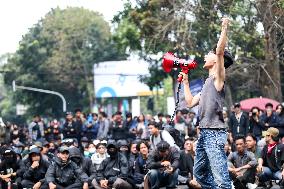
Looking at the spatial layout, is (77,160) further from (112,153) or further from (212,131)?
(212,131)

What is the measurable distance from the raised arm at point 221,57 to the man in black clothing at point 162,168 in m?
6.05

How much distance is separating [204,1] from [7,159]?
9394mm

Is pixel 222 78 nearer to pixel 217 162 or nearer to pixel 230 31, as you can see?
pixel 217 162

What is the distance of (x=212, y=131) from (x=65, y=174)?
6.74 m

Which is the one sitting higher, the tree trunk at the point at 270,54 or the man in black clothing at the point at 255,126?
the tree trunk at the point at 270,54

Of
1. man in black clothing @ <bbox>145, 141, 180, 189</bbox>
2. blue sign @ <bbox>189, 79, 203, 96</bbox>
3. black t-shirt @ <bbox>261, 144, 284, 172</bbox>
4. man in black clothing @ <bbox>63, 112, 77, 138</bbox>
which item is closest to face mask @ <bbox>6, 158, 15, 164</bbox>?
man in black clothing @ <bbox>145, 141, 180, 189</bbox>

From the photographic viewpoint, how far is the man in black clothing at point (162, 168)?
13773mm

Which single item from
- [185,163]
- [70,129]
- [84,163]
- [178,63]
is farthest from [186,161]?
[70,129]

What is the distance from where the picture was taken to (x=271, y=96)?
950 inches

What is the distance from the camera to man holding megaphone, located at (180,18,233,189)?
7.84 metres

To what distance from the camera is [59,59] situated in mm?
57281

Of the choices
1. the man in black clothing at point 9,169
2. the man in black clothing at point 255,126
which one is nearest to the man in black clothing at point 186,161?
the man in black clothing at point 255,126

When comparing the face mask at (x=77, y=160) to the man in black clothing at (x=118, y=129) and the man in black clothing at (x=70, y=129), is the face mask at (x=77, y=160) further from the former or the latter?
the man in black clothing at (x=70, y=129)

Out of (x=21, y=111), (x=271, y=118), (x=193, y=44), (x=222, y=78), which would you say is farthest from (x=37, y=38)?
(x=222, y=78)
